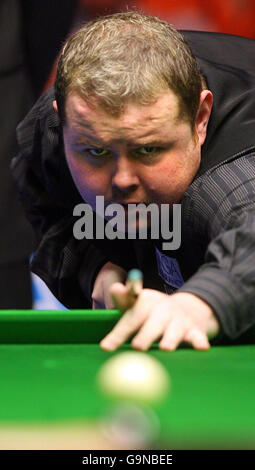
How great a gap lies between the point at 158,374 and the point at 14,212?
220cm

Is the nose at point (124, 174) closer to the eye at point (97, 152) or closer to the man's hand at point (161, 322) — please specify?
the eye at point (97, 152)

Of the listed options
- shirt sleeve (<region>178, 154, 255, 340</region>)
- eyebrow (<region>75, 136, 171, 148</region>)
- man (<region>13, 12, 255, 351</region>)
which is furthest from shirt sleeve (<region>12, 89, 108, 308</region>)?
shirt sleeve (<region>178, 154, 255, 340</region>)

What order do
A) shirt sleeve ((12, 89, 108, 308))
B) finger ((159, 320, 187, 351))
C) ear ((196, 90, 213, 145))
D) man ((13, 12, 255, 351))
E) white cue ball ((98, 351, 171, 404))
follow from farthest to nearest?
1. shirt sleeve ((12, 89, 108, 308))
2. ear ((196, 90, 213, 145))
3. man ((13, 12, 255, 351))
4. finger ((159, 320, 187, 351))
5. white cue ball ((98, 351, 171, 404))

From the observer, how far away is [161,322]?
4.67 ft

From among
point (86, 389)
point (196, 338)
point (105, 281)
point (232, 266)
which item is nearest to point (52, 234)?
point (105, 281)

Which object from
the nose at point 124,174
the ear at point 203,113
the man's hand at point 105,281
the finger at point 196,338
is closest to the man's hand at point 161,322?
the finger at point 196,338

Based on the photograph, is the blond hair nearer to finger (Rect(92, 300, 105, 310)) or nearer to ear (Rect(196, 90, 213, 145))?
ear (Rect(196, 90, 213, 145))

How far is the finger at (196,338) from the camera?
4.75 feet

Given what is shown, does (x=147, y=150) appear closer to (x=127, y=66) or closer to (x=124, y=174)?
(x=124, y=174)

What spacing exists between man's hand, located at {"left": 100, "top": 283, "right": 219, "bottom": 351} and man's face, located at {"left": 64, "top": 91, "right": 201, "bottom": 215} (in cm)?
43

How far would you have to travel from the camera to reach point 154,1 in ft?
12.0

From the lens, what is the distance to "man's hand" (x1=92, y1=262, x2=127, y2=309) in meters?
2.53

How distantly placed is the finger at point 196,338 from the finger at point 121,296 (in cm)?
11

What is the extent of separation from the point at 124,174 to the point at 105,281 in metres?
0.76
